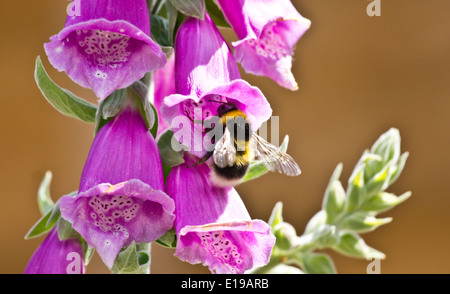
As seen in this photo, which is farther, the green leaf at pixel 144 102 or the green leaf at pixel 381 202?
the green leaf at pixel 381 202

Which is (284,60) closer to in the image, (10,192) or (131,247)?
(131,247)

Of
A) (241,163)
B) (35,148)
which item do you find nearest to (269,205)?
(35,148)

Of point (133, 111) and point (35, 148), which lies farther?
point (35, 148)

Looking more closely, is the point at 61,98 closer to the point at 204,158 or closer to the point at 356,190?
the point at 204,158

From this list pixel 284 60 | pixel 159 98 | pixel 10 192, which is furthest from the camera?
pixel 10 192

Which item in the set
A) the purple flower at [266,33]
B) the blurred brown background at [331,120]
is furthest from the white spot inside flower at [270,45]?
the blurred brown background at [331,120]

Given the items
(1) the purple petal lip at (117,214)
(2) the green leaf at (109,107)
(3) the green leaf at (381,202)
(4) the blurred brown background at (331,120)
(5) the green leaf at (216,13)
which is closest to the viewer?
(1) the purple petal lip at (117,214)

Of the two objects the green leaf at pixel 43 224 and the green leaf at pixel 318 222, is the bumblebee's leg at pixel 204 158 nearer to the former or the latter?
the green leaf at pixel 43 224
